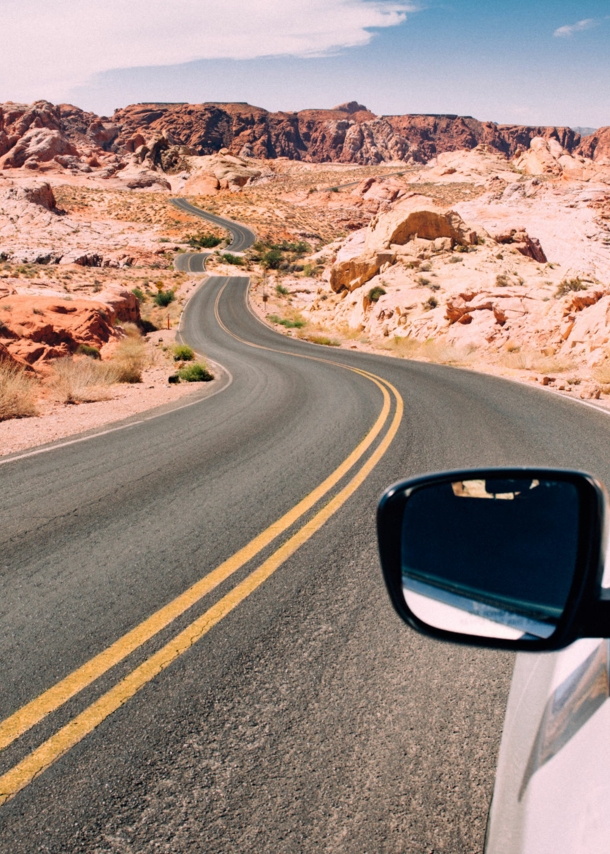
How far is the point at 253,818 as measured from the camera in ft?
6.31

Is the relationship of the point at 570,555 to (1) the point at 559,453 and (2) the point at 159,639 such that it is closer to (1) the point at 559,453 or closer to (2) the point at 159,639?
(2) the point at 159,639

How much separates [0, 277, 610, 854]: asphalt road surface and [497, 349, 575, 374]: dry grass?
9.42 meters

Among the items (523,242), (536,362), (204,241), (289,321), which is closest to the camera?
(536,362)

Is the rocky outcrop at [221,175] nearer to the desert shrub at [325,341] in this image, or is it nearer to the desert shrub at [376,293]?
the desert shrub at [376,293]

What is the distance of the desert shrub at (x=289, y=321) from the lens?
37506mm

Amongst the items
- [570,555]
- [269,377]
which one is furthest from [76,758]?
[269,377]

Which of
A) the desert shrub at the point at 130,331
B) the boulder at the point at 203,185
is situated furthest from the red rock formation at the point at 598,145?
the desert shrub at the point at 130,331

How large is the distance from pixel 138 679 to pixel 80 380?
528 inches

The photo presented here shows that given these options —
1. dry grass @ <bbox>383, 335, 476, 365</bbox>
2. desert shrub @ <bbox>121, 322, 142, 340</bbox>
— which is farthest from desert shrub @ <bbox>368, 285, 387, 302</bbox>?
desert shrub @ <bbox>121, 322, 142, 340</bbox>

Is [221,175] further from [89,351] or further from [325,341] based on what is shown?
[89,351]

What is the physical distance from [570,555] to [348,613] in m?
2.23

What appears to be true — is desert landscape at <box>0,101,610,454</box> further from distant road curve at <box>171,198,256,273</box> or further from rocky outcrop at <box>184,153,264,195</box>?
distant road curve at <box>171,198,256,273</box>

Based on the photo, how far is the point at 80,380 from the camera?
14.7 m

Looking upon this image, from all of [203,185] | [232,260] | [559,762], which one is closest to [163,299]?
[232,260]
